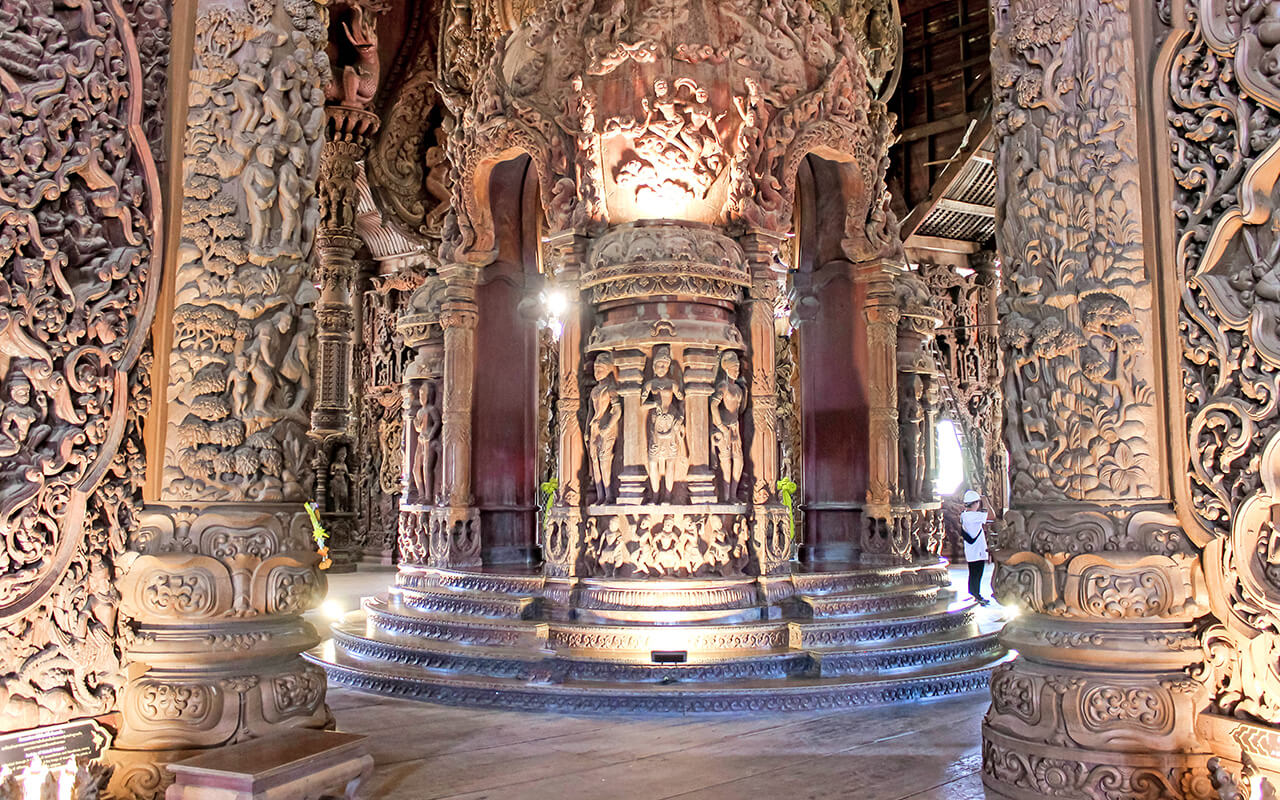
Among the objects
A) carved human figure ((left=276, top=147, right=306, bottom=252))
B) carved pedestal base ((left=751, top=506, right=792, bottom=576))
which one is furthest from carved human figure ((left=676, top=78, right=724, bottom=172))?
carved human figure ((left=276, top=147, right=306, bottom=252))

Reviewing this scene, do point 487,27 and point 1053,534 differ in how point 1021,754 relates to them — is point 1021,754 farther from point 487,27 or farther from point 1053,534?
point 487,27

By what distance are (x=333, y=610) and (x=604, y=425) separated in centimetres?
475

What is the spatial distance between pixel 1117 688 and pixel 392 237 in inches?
586

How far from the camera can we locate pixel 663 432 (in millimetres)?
6859

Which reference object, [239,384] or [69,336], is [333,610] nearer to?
[239,384]

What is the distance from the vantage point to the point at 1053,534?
3760 millimetres

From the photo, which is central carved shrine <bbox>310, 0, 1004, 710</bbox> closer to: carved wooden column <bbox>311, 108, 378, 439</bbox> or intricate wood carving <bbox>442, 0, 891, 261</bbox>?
intricate wood carving <bbox>442, 0, 891, 261</bbox>

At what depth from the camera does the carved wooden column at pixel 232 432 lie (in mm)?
3766

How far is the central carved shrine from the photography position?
6.47m

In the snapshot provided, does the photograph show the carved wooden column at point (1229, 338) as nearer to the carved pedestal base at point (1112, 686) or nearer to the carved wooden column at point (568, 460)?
the carved pedestal base at point (1112, 686)

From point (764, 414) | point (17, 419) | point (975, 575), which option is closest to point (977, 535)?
point (975, 575)

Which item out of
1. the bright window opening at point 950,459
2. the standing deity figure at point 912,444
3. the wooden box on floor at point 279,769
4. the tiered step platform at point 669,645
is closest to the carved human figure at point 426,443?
the tiered step platform at point 669,645

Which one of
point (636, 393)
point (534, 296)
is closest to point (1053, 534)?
point (636, 393)

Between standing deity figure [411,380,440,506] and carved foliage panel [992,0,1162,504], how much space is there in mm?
5995
